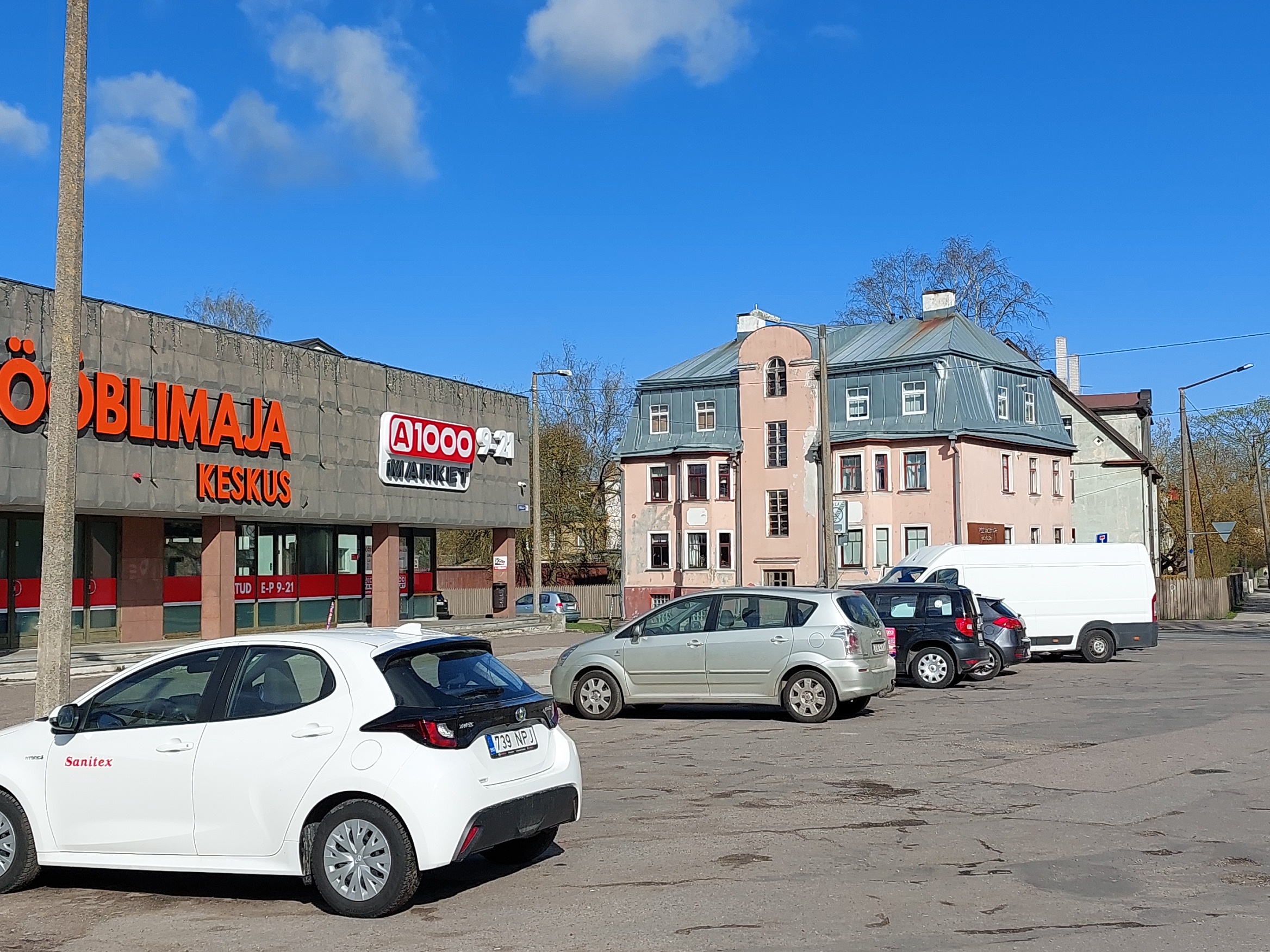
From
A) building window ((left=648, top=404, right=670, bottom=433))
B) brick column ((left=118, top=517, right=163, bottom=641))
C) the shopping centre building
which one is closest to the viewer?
the shopping centre building

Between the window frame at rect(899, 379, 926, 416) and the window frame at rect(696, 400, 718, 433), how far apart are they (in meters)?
8.35

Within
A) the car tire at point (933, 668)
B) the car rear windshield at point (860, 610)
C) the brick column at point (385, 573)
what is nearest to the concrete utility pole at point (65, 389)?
the car rear windshield at point (860, 610)

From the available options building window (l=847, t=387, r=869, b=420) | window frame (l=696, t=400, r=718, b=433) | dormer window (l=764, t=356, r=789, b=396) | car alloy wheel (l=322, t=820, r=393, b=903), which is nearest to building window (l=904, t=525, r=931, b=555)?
building window (l=847, t=387, r=869, b=420)

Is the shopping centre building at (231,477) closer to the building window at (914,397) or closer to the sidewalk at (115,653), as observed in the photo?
the sidewalk at (115,653)

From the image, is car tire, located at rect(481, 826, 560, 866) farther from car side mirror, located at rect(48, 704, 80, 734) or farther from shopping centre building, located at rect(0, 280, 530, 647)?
shopping centre building, located at rect(0, 280, 530, 647)

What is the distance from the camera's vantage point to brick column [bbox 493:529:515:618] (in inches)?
1654

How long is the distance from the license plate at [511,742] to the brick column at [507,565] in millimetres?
33446

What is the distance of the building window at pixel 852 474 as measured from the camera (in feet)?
183

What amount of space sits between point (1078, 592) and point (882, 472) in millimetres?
28780

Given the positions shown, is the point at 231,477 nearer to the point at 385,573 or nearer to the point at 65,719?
the point at 385,573

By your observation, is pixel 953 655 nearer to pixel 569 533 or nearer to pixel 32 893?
pixel 32 893

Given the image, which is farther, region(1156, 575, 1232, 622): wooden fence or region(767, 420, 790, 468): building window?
region(767, 420, 790, 468): building window

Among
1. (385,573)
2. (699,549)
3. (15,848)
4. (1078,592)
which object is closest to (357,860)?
(15,848)

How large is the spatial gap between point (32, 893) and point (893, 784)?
6.87 meters
